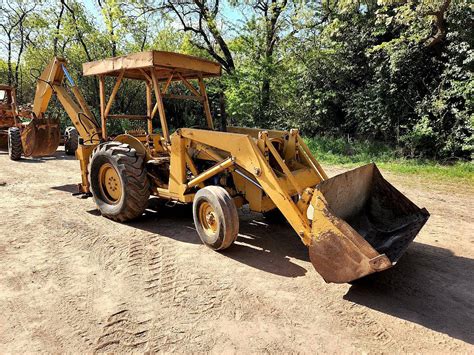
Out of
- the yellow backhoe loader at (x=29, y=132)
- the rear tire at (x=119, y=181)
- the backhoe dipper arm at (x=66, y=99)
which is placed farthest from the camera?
the yellow backhoe loader at (x=29, y=132)

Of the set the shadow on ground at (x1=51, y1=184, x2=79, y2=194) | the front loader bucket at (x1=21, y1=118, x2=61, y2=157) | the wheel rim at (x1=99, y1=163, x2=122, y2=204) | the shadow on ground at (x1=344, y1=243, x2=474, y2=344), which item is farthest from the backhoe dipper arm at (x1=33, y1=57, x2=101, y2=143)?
the shadow on ground at (x1=344, y1=243, x2=474, y2=344)

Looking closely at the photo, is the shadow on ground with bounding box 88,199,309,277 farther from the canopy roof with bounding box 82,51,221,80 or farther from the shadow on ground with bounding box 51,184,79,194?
the canopy roof with bounding box 82,51,221,80

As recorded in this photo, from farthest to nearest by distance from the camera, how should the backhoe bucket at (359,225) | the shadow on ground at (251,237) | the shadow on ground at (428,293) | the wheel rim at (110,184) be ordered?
the wheel rim at (110,184) < the shadow on ground at (251,237) < the backhoe bucket at (359,225) < the shadow on ground at (428,293)

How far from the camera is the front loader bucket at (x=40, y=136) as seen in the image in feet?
30.0

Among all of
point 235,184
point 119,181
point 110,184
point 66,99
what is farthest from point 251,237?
point 66,99

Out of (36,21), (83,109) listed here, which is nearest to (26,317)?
(83,109)

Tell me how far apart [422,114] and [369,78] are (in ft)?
7.86

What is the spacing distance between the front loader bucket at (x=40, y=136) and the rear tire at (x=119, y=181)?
4.57 m

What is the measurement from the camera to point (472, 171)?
8875mm

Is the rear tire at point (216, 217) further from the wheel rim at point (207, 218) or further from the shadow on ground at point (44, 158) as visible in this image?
the shadow on ground at point (44, 158)

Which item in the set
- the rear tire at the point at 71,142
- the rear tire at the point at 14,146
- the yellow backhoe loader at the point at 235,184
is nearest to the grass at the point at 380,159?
the yellow backhoe loader at the point at 235,184

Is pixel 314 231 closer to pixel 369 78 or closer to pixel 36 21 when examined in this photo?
pixel 369 78

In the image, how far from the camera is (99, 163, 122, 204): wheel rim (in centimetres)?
533

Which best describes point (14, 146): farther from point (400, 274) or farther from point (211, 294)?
point (400, 274)
